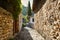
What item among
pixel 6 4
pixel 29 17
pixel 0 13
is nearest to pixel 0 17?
pixel 0 13

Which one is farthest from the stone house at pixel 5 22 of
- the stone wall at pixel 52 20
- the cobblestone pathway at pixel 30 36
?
the stone wall at pixel 52 20

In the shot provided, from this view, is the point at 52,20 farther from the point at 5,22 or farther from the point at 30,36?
the point at 30,36

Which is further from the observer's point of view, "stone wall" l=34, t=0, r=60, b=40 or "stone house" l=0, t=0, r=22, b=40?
"stone house" l=0, t=0, r=22, b=40

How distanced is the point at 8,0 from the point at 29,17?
1888 cm

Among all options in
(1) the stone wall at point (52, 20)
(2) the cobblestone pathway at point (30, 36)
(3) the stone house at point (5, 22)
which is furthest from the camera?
(2) the cobblestone pathway at point (30, 36)

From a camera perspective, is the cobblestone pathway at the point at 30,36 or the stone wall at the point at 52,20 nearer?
the stone wall at the point at 52,20

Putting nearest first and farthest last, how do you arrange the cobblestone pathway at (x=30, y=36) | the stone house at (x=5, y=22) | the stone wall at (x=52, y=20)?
the stone wall at (x=52, y=20) → the stone house at (x=5, y=22) → the cobblestone pathway at (x=30, y=36)

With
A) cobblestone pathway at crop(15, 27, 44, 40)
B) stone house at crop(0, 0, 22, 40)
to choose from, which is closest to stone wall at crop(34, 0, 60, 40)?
cobblestone pathway at crop(15, 27, 44, 40)

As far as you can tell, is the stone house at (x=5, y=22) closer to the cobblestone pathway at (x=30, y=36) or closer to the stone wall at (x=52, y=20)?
the cobblestone pathway at (x=30, y=36)

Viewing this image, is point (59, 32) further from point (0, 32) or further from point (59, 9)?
point (0, 32)

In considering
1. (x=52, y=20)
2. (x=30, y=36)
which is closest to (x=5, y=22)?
(x=52, y=20)

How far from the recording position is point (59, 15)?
265 cm

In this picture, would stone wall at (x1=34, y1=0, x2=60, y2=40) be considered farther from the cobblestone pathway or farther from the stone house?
the stone house

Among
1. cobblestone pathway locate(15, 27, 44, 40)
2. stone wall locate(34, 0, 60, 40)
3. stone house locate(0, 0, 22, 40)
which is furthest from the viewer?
cobblestone pathway locate(15, 27, 44, 40)
